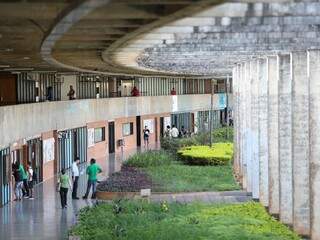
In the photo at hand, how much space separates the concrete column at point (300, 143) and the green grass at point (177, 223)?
2.05ft

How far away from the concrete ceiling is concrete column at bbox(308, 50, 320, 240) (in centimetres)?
68

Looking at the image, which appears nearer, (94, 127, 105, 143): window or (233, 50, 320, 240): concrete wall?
(233, 50, 320, 240): concrete wall

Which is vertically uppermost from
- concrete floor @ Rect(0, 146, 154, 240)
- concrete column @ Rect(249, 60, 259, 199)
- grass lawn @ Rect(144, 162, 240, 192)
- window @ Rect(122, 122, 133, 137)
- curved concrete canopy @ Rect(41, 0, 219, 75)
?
curved concrete canopy @ Rect(41, 0, 219, 75)

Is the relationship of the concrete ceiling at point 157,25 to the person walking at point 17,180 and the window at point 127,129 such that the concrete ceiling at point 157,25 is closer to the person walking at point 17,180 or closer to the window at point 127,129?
the person walking at point 17,180

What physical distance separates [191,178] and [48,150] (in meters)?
8.48

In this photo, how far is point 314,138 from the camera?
65.0ft

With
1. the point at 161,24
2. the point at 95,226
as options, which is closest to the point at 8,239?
the point at 95,226

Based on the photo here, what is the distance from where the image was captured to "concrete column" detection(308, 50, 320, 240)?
19.5 metres

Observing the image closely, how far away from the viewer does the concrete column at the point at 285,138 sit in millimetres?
22828

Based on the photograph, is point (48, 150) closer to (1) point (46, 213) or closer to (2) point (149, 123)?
(1) point (46, 213)

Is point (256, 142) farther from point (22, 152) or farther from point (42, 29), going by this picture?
point (42, 29)

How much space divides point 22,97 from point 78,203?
1258cm

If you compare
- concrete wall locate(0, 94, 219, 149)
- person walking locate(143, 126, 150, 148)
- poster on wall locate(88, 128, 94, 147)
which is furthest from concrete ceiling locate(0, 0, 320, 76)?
person walking locate(143, 126, 150, 148)

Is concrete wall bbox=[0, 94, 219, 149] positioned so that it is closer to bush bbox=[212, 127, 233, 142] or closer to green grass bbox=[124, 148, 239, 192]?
green grass bbox=[124, 148, 239, 192]
